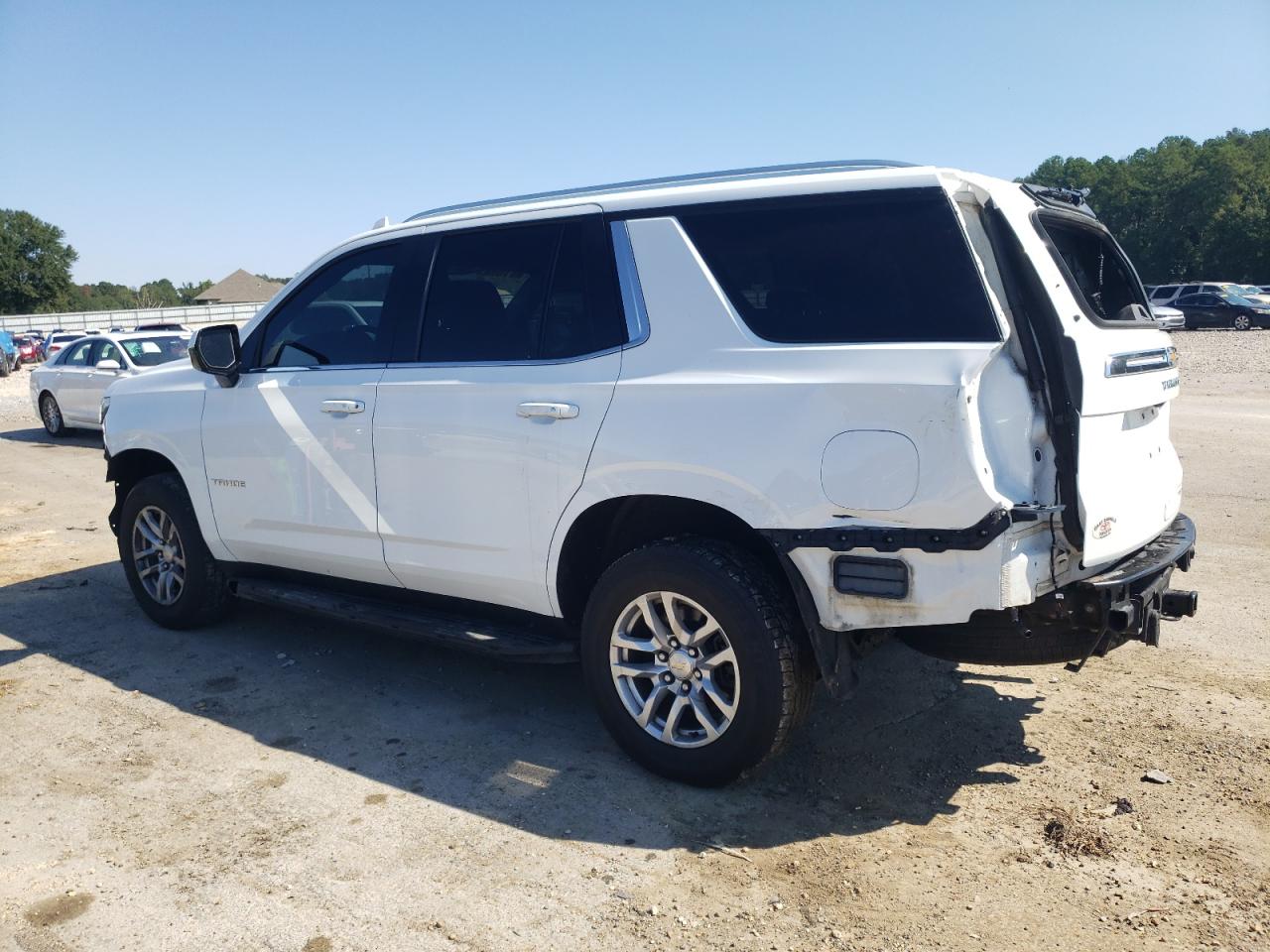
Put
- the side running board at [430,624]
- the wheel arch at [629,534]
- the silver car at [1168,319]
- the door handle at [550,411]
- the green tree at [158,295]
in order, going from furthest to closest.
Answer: the green tree at [158,295]
the silver car at [1168,319]
the side running board at [430,624]
the door handle at [550,411]
the wheel arch at [629,534]

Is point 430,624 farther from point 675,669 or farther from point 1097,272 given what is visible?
point 1097,272

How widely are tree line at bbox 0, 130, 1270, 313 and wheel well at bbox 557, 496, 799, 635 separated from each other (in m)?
49.0

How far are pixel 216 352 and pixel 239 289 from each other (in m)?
80.5

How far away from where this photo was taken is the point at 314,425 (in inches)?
190

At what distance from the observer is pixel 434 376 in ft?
14.5

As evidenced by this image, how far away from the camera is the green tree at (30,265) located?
285 ft

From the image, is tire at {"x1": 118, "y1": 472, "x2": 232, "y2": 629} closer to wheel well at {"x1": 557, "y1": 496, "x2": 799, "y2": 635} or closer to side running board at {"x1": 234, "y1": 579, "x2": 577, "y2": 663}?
side running board at {"x1": 234, "y1": 579, "x2": 577, "y2": 663}

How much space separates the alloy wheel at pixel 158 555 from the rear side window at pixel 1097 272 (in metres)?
4.69

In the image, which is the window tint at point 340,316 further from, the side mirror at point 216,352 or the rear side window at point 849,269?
the rear side window at point 849,269

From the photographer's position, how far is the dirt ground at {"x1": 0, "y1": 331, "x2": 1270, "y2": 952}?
9.99ft

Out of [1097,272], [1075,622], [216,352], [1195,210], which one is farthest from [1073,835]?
[1195,210]

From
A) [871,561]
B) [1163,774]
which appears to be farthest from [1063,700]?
[871,561]

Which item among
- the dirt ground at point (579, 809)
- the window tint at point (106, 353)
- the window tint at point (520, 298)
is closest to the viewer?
the dirt ground at point (579, 809)

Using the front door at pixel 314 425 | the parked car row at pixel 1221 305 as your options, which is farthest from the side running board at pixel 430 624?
the parked car row at pixel 1221 305
